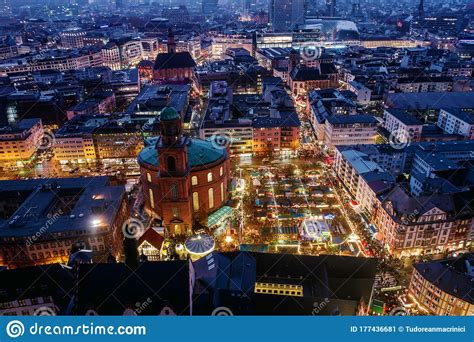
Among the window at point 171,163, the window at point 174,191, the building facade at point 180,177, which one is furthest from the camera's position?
the window at point 174,191

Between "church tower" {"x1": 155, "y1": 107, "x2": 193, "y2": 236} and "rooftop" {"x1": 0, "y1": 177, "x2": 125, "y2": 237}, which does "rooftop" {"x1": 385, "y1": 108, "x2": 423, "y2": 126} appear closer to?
"church tower" {"x1": 155, "y1": 107, "x2": 193, "y2": 236}

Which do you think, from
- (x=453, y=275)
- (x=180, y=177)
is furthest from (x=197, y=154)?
(x=453, y=275)

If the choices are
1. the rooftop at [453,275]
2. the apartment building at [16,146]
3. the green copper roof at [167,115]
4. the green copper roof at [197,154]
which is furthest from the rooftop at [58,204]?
the rooftop at [453,275]

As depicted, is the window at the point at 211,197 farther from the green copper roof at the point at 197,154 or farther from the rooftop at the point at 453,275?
the rooftop at the point at 453,275

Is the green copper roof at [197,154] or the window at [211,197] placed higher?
the green copper roof at [197,154]

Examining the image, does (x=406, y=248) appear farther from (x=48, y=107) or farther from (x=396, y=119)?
(x=48, y=107)

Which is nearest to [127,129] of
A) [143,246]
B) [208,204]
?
[208,204]
